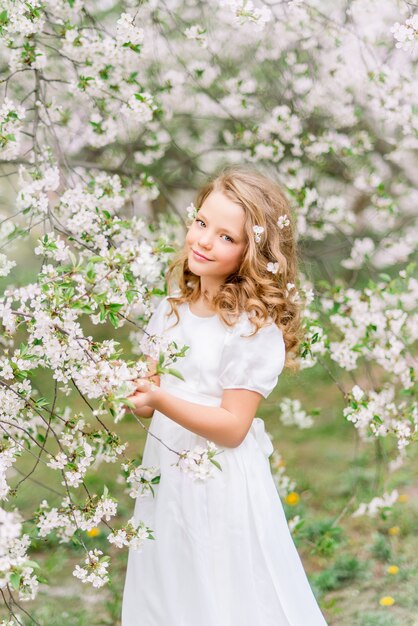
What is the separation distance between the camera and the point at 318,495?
3812 mm

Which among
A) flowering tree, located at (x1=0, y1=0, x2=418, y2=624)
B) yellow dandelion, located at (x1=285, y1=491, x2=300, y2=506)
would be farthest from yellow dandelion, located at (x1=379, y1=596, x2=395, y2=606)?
yellow dandelion, located at (x1=285, y1=491, x2=300, y2=506)

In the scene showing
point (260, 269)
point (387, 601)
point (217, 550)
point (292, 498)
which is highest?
point (260, 269)

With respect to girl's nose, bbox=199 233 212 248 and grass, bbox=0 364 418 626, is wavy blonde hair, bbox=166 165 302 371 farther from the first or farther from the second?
grass, bbox=0 364 418 626

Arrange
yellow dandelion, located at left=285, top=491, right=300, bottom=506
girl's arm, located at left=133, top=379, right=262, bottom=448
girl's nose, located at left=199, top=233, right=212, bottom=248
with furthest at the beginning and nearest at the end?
yellow dandelion, located at left=285, top=491, right=300, bottom=506 < girl's nose, located at left=199, top=233, right=212, bottom=248 < girl's arm, located at left=133, top=379, right=262, bottom=448

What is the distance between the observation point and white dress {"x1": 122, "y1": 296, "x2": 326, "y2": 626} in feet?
7.07

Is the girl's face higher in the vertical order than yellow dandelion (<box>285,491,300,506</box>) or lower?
higher

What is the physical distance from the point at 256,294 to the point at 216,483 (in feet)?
1.74

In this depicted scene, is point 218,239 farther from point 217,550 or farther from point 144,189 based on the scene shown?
point 144,189

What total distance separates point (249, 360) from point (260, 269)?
0.86 feet

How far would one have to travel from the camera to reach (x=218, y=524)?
217cm

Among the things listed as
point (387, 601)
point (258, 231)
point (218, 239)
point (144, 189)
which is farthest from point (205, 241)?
point (387, 601)

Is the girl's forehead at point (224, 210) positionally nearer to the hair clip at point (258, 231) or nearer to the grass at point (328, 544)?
the hair clip at point (258, 231)

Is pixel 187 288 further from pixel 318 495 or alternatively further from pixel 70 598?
pixel 318 495

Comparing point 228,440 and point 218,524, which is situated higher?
point 228,440
